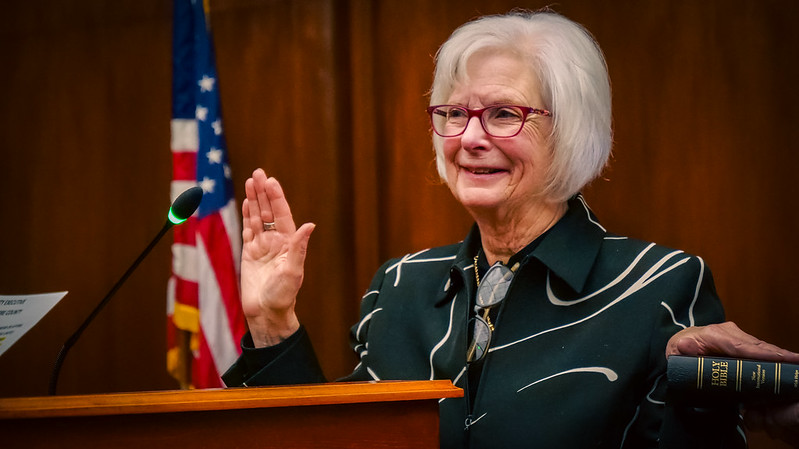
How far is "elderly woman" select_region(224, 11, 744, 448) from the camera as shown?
1.43m

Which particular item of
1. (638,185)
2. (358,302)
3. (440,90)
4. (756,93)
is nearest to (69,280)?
(358,302)

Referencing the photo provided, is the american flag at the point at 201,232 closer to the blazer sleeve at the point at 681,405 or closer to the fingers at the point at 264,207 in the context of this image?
the fingers at the point at 264,207

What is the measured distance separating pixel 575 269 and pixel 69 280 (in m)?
2.58

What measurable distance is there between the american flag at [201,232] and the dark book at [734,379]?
1.94 m

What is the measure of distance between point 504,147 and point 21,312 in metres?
1.04

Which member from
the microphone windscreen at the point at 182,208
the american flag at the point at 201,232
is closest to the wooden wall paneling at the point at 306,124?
the american flag at the point at 201,232

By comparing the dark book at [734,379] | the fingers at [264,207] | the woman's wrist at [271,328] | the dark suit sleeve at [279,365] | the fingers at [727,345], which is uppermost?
the fingers at [264,207]

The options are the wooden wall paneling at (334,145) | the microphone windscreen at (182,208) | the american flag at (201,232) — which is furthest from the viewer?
the american flag at (201,232)

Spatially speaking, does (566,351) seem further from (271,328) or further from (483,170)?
(271,328)

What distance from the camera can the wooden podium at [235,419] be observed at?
961 mm

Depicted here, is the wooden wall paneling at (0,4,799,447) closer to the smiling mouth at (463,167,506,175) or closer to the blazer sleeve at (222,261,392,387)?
the smiling mouth at (463,167,506,175)

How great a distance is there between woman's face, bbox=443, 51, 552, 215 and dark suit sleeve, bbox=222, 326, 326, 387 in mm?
511

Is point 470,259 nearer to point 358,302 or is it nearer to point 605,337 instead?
point 605,337

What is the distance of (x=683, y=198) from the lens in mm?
2605
